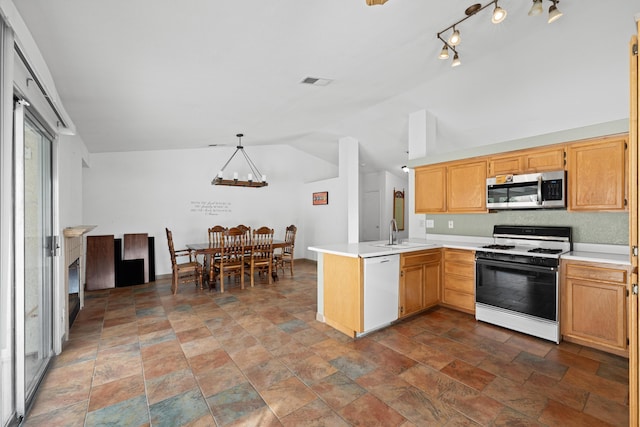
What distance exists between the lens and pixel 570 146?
294 cm

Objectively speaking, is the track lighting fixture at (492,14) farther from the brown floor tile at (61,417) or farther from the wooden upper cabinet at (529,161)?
the brown floor tile at (61,417)

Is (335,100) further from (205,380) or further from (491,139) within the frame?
(205,380)

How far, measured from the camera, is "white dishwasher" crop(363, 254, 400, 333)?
2867 millimetres

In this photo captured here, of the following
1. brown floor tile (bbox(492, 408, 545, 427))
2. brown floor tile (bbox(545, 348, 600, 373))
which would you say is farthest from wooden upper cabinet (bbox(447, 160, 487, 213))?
brown floor tile (bbox(492, 408, 545, 427))


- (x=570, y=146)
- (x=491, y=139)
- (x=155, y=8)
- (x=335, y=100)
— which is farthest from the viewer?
(x=491, y=139)

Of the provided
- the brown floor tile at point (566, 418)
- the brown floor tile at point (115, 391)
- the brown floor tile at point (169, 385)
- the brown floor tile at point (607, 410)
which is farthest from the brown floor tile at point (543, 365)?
the brown floor tile at point (115, 391)

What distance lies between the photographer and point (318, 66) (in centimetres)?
286

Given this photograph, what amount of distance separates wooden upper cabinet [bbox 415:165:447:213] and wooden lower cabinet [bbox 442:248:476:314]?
2.33 feet

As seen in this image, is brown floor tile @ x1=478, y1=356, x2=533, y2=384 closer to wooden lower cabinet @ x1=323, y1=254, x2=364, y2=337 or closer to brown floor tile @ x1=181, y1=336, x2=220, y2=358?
wooden lower cabinet @ x1=323, y1=254, x2=364, y2=337

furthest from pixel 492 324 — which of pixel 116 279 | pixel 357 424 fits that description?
pixel 116 279

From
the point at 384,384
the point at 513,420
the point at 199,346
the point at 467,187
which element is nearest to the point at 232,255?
the point at 199,346

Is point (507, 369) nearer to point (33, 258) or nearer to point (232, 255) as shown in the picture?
point (33, 258)

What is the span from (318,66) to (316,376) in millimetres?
2767

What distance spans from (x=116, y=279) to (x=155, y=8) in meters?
4.75
